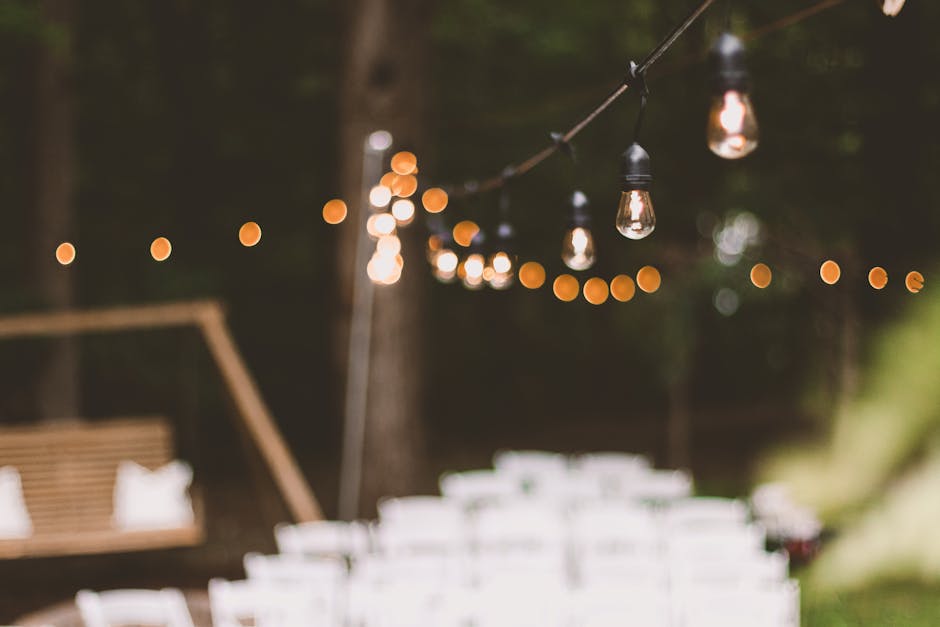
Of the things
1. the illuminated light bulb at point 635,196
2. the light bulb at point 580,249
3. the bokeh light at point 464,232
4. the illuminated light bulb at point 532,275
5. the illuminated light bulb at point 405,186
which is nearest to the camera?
the illuminated light bulb at point 635,196

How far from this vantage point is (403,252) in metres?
8.72

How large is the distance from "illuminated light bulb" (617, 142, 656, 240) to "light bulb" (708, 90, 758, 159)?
557 mm

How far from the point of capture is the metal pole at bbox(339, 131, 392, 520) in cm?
825

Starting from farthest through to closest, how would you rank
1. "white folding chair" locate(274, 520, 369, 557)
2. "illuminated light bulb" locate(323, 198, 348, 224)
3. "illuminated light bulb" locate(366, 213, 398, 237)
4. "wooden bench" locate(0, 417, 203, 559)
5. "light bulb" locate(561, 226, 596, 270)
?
"illuminated light bulb" locate(323, 198, 348, 224)
"wooden bench" locate(0, 417, 203, 559)
"illuminated light bulb" locate(366, 213, 398, 237)
"white folding chair" locate(274, 520, 369, 557)
"light bulb" locate(561, 226, 596, 270)

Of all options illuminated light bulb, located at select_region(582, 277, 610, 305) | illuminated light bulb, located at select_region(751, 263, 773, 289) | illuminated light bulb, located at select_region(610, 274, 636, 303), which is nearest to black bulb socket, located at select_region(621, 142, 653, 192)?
illuminated light bulb, located at select_region(751, 263, 773, 289)

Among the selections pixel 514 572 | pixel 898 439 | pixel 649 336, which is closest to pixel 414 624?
pixel 514 572

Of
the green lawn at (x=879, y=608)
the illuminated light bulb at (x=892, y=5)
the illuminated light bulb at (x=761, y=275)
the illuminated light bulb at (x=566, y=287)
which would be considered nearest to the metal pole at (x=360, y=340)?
the green lawn at (x=879, y=608)

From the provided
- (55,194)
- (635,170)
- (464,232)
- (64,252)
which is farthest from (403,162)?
(635,170)

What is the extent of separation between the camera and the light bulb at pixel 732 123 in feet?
8.34

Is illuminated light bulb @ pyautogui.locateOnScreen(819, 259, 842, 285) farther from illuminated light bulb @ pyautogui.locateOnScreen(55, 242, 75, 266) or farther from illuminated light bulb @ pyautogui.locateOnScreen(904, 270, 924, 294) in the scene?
illuminated light bulb @ pyautogui.locateOnScreen(55, 242, 75, 266)

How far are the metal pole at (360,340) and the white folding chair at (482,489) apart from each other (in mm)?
688

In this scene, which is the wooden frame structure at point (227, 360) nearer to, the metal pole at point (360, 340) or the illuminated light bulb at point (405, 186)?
the metal pole at point (360, 340)

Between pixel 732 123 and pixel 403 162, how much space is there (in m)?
5.88

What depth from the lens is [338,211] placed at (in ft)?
30.8
